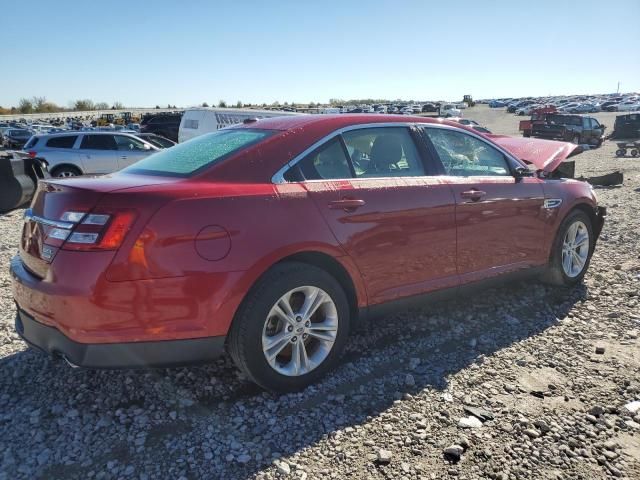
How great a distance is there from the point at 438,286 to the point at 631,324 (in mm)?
1728

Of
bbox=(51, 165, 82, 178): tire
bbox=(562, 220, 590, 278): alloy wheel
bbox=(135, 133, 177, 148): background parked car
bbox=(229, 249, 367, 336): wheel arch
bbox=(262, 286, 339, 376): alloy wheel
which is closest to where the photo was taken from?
bbox=(229, 249, 367, 336): wheel arch

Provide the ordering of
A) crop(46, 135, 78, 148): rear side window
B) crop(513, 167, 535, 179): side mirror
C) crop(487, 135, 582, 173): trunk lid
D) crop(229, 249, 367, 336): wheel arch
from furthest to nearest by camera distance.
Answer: crop(46, 135, 78, 148): rear side window < crop(487, 135, 582, 173): trunk lid < crop(513, 167, 535, 179): side mirror < crop(229, 249, 367, 336): wheel arch

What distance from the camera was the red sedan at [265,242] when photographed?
8.39 ft

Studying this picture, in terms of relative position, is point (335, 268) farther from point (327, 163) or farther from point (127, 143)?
point (127, 143)

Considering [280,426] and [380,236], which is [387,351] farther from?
[280,426]

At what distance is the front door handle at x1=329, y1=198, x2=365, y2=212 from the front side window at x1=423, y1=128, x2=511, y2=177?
96cm

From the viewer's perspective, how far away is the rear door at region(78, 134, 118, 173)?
522 inches

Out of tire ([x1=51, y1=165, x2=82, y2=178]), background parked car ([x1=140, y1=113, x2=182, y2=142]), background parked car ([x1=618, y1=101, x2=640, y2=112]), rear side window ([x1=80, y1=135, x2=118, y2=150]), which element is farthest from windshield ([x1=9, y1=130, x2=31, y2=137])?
background parked car ([x1=618, y1=101, x2=640, y2=112])

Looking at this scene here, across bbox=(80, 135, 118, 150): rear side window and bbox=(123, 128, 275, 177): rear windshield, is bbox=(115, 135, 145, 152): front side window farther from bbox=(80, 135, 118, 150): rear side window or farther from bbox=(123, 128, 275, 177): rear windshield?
bbox=(123, 128, 275, 177): rear windshield

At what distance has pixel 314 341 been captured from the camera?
3.24 metres

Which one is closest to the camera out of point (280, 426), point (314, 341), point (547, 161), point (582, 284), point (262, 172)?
point (280, 426)

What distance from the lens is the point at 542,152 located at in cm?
595

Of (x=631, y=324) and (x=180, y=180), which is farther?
(x=631, y=324)

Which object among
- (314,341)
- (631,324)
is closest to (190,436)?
(314,341)
